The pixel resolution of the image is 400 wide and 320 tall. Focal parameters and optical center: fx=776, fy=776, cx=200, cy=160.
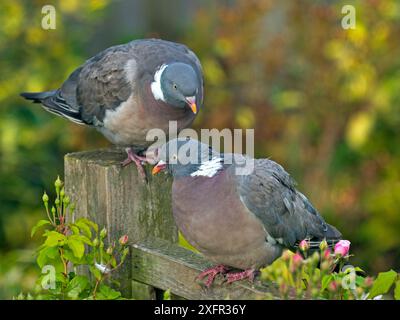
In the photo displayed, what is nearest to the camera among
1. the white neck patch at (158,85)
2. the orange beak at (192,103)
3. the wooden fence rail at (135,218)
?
the wooden fence rail at (135,218)

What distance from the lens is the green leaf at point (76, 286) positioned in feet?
7.89

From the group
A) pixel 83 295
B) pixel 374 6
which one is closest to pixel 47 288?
pixel 83 295

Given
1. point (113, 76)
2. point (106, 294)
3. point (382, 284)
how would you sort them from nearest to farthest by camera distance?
1. point (382, 284)
2. point (106, 294)
3. point (113, 76)

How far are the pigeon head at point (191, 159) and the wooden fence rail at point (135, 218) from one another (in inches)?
4.0

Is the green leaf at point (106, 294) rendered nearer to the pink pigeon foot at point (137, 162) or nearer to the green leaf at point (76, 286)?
the green leaf at point (76, 286)

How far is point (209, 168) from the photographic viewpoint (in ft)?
9.11

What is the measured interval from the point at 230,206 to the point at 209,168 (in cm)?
16

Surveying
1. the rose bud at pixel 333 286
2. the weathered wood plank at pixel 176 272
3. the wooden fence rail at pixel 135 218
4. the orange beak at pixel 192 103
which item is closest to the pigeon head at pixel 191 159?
the wooden fence rail at pixel 135 218

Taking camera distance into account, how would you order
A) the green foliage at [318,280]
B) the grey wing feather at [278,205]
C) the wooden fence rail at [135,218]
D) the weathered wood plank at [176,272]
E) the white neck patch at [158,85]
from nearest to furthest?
the green foliage at [318,280] → the weathered wood plank at [176,272] → the wooden fence rail at [135,218] → the grey wing feather at [278,205] → the white neck patch at [158,85]

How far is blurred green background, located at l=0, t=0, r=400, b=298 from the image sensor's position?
558 centimetres

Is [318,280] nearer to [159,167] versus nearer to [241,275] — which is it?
[241,275]

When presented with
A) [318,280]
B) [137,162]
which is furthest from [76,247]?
[318,280]
